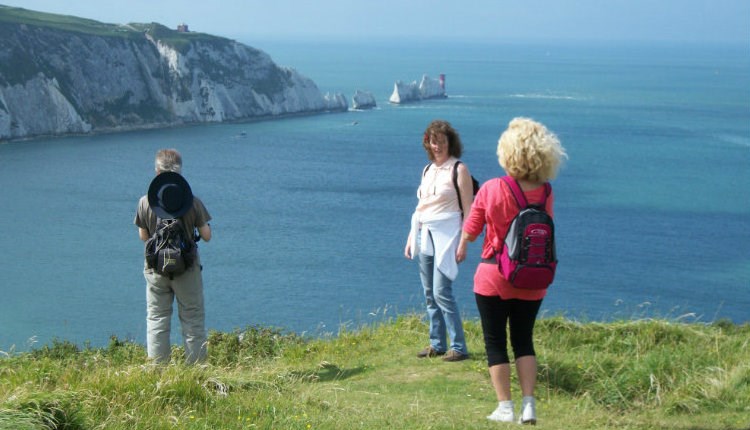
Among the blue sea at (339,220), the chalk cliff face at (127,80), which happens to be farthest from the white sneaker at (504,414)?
the chalk cliff face at (127,80)

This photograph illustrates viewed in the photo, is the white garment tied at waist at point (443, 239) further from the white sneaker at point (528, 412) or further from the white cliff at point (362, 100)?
the white cliff at point (362, 100)

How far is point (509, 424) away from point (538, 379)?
1386 mm

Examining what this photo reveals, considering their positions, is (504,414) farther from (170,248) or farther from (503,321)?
(170,248)

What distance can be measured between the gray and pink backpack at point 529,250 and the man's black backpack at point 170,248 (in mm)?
2507

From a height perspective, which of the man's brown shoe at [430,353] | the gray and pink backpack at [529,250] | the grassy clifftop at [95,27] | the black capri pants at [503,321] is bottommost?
the man's brown shoe at [430,353]

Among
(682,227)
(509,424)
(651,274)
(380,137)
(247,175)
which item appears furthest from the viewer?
(380,137)

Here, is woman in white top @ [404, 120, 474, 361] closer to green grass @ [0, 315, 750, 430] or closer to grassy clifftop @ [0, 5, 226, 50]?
green grass @ [0, 315, 750, 430]

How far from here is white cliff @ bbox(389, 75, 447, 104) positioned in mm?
140125

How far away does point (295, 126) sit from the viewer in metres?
115

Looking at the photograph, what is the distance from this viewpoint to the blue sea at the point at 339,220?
3969cm

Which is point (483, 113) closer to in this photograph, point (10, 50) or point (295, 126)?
point (295, 126)

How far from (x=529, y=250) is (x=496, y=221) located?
0.25m

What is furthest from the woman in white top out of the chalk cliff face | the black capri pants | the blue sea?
the chalk cliff face

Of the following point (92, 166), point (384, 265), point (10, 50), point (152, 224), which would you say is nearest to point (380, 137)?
point (92, 166)
